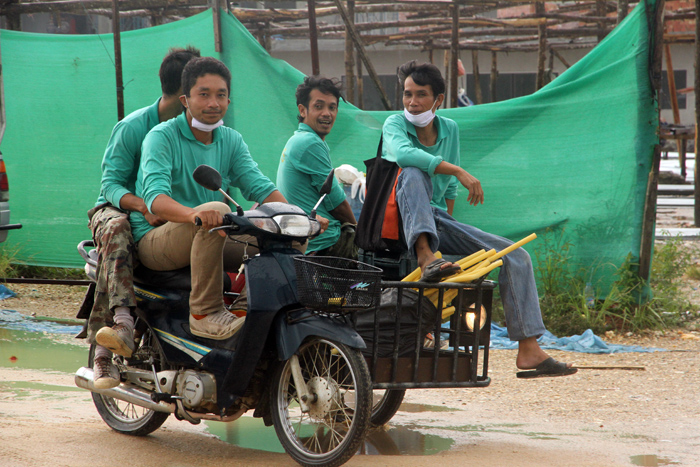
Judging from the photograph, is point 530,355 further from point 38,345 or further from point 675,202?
point 675,202

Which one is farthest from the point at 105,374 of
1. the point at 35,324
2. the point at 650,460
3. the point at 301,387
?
the point at 35,324

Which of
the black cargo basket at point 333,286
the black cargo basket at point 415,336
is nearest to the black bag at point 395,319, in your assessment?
the black cargo basket at point 415,336

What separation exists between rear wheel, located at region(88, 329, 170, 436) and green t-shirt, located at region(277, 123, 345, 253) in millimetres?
1311

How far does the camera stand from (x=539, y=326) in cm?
380

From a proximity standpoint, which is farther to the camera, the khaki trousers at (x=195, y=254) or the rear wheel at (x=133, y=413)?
the rear wheel at (x=133, y=413)

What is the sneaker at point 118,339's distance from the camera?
3.52 meters

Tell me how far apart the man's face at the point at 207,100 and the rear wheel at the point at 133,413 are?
3.53 feet

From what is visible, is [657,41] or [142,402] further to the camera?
[657,41]

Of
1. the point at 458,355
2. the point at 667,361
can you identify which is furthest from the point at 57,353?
the point at 667,361

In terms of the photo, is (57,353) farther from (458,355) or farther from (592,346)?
(592,346)

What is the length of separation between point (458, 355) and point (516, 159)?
10.1 ft

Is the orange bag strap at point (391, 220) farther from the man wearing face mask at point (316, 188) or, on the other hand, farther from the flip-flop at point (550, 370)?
the flip-flop at point (550, 370)

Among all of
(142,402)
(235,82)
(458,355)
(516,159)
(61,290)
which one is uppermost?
(235,82)

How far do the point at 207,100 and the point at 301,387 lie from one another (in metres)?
1.45
